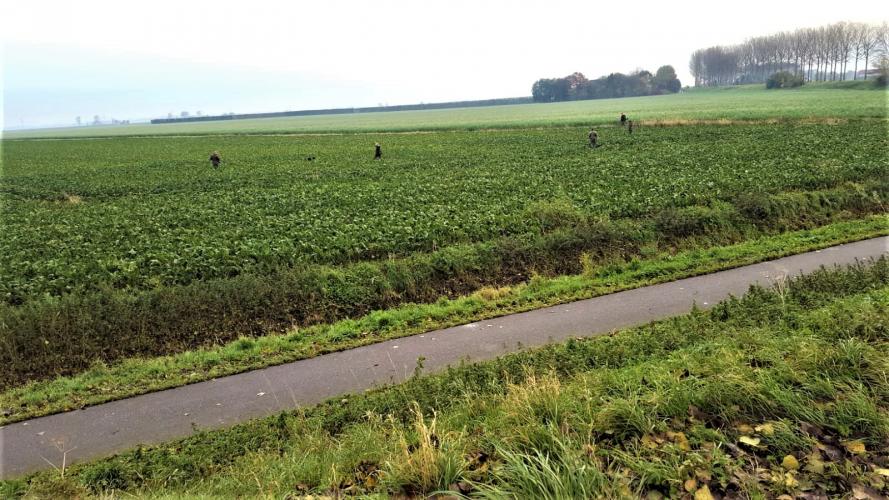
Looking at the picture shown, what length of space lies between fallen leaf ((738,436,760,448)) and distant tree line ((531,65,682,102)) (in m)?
183

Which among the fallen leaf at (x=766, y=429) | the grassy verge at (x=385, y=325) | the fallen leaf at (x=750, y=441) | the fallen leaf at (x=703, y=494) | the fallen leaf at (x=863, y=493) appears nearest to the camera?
the fallen leaf at (x=863, y=493)

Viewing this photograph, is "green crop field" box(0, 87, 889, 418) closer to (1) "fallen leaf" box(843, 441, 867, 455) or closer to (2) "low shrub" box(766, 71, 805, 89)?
(1) "fallen leaf" box(843, 441, 867, 455)

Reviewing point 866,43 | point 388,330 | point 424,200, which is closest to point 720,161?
point 424,200

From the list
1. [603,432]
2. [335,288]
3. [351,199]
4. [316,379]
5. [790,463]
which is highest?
[351,199]

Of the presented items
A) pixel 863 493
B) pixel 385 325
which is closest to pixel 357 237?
pixel 385 325

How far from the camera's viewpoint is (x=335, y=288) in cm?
1219

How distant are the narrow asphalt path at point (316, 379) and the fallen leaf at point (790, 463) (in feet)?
16.4

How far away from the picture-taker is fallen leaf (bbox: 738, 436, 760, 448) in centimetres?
439

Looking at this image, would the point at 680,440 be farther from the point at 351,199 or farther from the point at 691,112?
the point at 691,112

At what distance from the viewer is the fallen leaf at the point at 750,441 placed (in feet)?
14.4

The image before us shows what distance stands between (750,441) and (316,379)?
617cm

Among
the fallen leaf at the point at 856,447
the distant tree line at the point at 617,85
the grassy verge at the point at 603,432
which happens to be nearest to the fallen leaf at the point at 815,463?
the grassy verge at the point at 603,432

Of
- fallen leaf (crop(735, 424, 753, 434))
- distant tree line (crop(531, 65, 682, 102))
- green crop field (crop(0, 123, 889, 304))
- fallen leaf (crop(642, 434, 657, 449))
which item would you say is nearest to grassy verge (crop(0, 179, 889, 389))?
green crop field (crop(0, 123, 889, 304))

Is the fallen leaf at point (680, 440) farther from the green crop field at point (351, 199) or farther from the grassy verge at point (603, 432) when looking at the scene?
the green crop field at point (351, 199)
